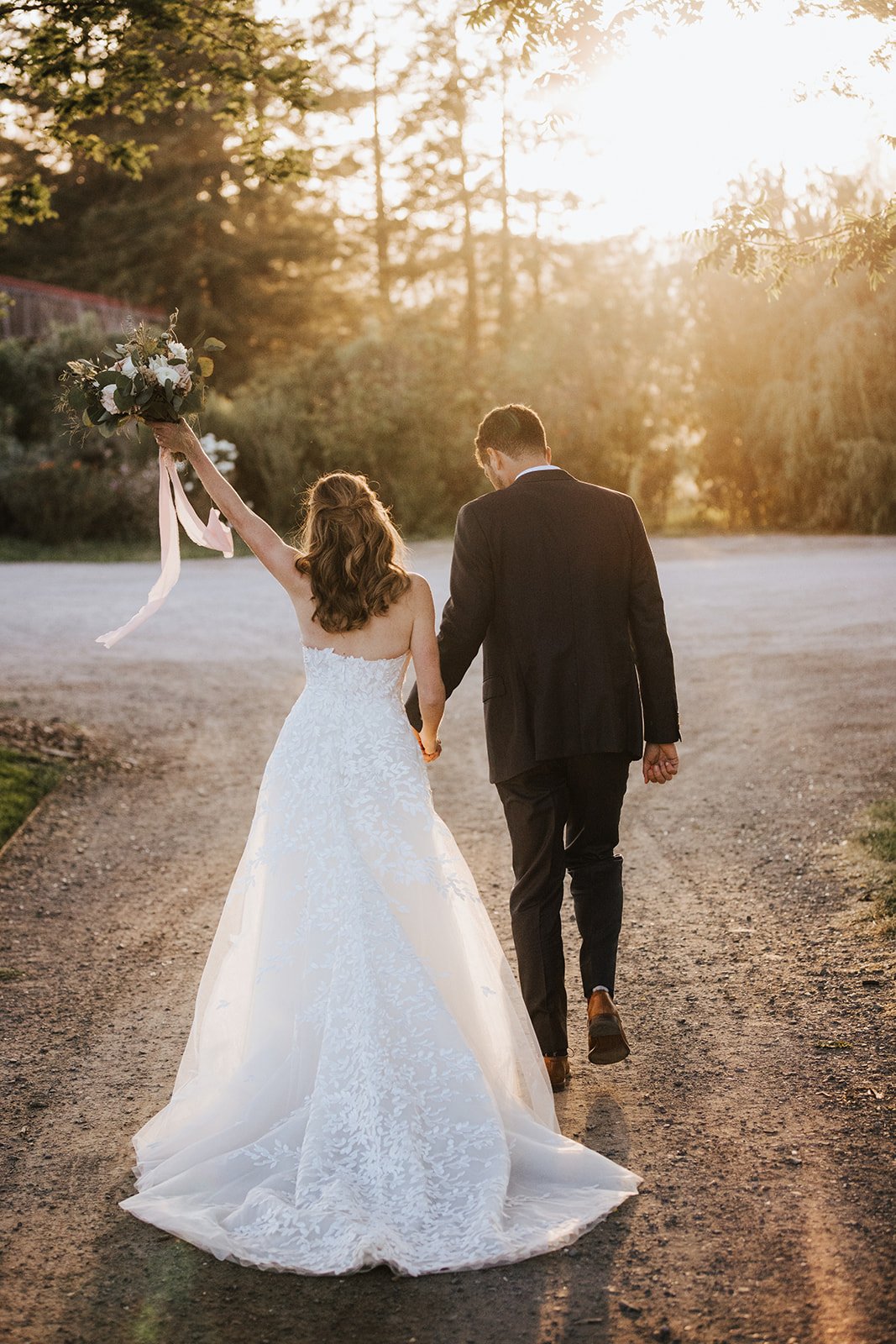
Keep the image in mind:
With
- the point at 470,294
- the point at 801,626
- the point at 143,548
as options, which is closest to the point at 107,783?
Answer: the point at 801,626

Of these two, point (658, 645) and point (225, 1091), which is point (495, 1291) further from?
point (658, 645)

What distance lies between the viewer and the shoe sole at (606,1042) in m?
4.21

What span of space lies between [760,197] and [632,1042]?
360cm

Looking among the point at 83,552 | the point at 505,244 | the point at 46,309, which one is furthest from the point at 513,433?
the point at 505,244

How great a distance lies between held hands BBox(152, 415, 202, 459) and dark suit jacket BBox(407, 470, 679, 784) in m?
0.85

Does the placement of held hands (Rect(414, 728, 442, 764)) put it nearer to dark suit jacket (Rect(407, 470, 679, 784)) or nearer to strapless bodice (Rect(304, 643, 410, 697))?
dark suit jacket (Rect(407, 470, 679, 784))

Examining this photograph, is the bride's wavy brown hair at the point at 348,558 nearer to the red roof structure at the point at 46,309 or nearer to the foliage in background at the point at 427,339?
the foliage in background at the point at 427,339

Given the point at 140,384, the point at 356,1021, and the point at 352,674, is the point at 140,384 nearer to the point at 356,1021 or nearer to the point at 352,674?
the point at 352,674

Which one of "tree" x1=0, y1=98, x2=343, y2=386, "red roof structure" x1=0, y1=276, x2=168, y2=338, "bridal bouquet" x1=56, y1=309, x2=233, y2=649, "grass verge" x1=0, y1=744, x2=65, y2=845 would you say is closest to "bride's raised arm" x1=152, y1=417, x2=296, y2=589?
"bridal bouquet" x1=56, y1=309, x2=233, y2=649

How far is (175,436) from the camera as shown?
4.05m

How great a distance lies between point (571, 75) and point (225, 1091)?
158 inches

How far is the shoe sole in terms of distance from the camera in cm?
421

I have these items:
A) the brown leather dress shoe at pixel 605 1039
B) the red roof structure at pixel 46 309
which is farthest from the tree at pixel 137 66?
the red roof structure at pixel 46 309

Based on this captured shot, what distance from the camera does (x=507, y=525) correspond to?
4129 mm
